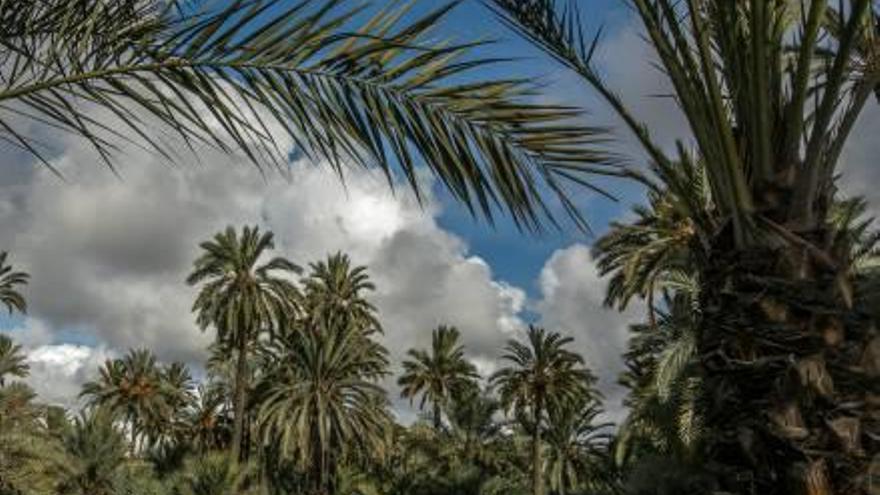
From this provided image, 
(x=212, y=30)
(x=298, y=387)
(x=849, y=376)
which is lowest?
(x=849, y=376)

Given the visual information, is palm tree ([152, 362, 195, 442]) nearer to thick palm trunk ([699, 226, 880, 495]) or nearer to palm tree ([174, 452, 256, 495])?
palm tree ([174, 452, 256, 495])

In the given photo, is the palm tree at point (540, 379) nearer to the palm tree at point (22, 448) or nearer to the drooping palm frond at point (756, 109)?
the palm tree at point (22, 448)

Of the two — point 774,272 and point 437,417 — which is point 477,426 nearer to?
point 437,417

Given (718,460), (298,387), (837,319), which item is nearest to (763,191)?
(837,319)

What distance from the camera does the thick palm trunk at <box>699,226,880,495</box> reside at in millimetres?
4695

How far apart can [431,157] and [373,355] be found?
5016cm

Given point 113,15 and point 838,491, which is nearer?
point 113,15

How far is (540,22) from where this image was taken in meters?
5.50

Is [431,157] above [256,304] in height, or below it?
below

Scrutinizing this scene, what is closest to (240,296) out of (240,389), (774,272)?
(240,389)

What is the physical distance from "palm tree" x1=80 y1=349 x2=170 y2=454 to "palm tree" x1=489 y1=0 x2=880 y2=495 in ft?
202

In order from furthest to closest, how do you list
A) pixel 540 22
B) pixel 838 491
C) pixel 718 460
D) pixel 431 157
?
pixel 540 22, pixel 718 460, pixel 838 491, pixel 431 157

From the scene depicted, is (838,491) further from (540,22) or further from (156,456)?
(156,456)

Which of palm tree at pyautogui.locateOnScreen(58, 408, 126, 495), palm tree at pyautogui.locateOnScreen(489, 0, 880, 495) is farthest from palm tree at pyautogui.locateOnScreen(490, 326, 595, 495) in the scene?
palm tree at pyautogui.locateOnScreen(489, 0, 880, 495)
